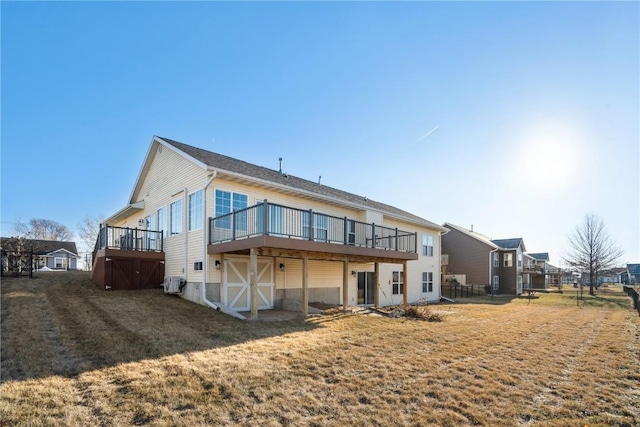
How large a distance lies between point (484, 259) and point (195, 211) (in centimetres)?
3092

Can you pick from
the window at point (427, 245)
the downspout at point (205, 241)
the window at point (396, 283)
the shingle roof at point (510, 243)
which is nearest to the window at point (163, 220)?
the downspout at point (205, 241)

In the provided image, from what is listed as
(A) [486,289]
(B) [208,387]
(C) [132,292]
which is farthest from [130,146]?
(A) [486,289]

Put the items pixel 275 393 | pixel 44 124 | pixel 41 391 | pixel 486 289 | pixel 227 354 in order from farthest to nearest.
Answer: pixel 486 289
pixel 44 124
pixel 227 354
pixel 275 393
pixel 41 391

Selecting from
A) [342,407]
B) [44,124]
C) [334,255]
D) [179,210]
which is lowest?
[342,407]

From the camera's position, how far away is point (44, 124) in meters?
15.6

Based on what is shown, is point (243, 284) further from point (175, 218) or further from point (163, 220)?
point (163, 220)

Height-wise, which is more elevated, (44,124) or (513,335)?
(44,124)

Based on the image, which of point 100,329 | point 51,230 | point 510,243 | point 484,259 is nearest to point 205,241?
point 100,329

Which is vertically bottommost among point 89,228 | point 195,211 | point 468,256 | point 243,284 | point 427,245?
point 468,256

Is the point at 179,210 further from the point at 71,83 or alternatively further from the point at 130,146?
the point at 130,146

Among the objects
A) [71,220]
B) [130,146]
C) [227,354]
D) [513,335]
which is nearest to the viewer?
[227,354]

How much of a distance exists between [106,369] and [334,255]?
9.09 metres

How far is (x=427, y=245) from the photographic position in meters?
24.2

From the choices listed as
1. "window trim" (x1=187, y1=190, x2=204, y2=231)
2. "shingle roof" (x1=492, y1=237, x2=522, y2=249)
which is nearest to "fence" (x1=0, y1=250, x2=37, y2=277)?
"window trim" (x1=187, y1=190, x2=204, y2=231)
